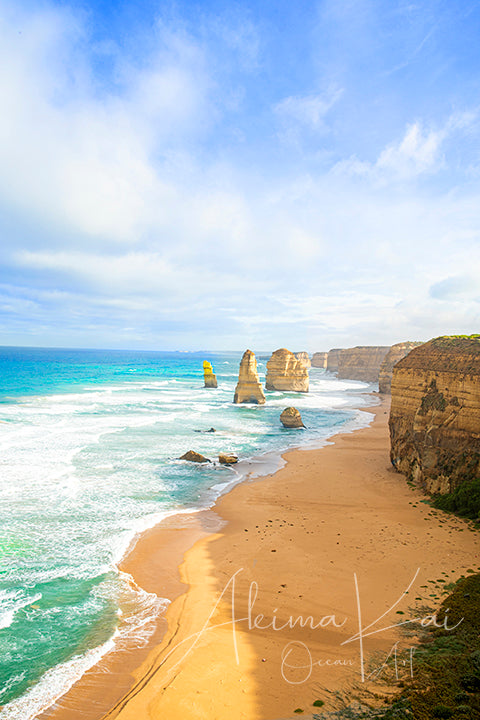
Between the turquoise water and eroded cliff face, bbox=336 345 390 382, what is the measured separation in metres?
52.7

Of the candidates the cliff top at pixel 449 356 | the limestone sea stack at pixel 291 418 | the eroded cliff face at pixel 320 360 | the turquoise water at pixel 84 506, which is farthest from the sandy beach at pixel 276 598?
the eroded cliff face at pixel 320 360

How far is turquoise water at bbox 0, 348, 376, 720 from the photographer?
363 inches

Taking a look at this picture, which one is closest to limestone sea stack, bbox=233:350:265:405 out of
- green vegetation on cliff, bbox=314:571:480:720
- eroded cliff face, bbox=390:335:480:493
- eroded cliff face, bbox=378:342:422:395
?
eroded cliff face, bbox=378:342:422:395

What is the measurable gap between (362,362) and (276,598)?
315 feet

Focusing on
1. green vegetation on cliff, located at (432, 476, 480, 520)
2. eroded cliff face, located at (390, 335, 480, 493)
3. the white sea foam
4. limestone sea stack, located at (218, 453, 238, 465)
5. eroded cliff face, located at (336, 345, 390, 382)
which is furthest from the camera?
eroded cliff face, located at (336, 345, 390, 382)

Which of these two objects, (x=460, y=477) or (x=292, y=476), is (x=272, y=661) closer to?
(x=460, y=477)

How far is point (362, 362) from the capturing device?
331ft

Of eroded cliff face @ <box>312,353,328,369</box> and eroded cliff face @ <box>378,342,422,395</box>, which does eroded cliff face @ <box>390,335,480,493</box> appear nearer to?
eroded cliff face @ <box>378,342,422,395</box>

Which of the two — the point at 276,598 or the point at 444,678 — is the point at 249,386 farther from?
the point at 444,678

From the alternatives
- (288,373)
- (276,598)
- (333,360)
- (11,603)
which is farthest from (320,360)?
(11,603)

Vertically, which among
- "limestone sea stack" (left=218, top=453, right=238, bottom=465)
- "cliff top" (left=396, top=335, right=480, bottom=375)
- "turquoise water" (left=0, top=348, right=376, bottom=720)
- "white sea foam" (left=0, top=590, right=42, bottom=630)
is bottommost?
"white sea foam" (left=0, top=590, right=42, bottom=630)

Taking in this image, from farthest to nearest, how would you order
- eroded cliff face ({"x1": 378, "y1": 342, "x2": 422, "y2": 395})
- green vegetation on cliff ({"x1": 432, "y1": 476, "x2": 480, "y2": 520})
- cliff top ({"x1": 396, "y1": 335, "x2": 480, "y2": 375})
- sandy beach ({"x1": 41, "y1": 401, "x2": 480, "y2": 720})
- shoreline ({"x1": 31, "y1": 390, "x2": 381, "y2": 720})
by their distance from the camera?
eroded cliff face ({"x1": 378, "y1": 342, "x2": 422, "y2": 395}) → cliff top ({"x1": 396, "y1": 335, "x2": 480, "y2": 375}) → green vegetation on cliff ({"x1": 432, "y1": 476, "x2": 480, "y2": 520}) → shoreline ({"x1": 31, "y1": 390, "x2": 381, "y2": 720}) → sandy beach ({"x1": 41, "y1": 401, "x2": 480, "y2": 720})

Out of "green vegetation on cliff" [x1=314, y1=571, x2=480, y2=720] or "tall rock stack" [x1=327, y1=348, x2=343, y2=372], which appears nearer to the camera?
"green vegetation on cliff" [x1=314, y1=571, x2=480, y2=720]

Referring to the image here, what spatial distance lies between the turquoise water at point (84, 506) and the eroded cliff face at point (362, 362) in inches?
2077
